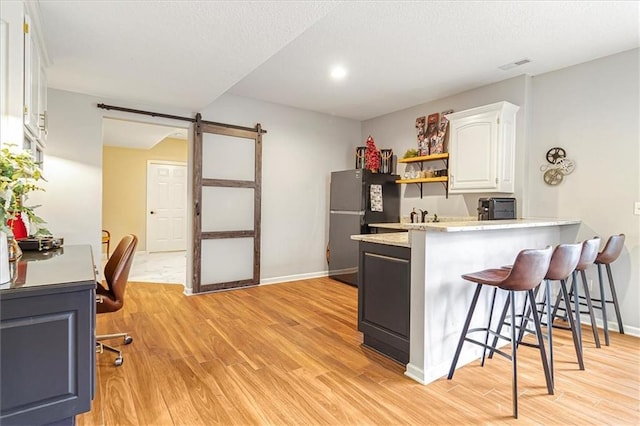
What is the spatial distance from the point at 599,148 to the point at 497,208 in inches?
42.6

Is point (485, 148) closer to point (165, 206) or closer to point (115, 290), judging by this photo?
point (115, 290)

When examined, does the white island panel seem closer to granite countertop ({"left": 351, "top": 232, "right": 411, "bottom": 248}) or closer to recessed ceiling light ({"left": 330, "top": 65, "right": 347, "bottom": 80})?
granite countertop ({"left": 351, "top": 232, "right": 411, "bottom": 248})

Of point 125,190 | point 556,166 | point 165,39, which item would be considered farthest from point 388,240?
point 125,190

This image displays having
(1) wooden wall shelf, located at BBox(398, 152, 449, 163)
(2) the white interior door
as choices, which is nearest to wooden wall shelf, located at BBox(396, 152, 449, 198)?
(1) wooden wall shelf, located at BBox(398, 152, 449, 163)

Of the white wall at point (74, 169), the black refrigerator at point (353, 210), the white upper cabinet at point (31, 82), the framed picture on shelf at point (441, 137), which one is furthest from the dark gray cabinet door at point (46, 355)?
the framed picture on shelf at point (441, 137)

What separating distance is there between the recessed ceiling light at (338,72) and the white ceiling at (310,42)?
73 mm

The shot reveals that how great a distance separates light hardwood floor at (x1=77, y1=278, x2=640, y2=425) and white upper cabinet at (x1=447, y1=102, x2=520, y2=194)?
5.40ft

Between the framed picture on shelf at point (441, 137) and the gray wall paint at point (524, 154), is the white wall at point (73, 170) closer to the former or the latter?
the gray wall paint at point (524, 154)

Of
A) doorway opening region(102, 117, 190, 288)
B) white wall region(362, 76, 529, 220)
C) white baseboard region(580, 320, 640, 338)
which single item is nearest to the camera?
white baseboard region(580, 320, 640, 338)

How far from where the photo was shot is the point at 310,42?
3.07 meters

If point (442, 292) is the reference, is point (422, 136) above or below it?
above

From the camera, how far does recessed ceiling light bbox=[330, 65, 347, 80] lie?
3.66 m

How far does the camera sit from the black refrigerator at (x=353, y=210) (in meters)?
4.85

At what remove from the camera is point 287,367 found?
8.11ft
